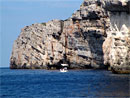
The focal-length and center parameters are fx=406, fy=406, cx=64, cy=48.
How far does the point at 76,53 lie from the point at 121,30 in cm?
4992

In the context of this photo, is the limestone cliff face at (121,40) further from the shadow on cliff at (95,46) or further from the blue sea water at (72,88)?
the shadow on cliff at (95,46)

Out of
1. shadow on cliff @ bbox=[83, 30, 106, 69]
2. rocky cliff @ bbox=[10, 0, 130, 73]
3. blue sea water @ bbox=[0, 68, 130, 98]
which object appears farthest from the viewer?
shadow on cliff @ bbox=[83, 30, 106, 69]

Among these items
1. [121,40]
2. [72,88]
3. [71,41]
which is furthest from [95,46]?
[72,88]

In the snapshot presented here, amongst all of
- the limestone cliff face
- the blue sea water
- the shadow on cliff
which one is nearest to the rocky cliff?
the shadow on cliff

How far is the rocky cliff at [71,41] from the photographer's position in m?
113

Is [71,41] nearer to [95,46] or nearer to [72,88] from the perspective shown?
[95,46]

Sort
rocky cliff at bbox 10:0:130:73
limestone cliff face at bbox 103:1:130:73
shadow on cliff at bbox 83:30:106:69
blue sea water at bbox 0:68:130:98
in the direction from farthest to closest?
1. shadow on cliff at bbox 83:30:106:69
2. rocky cliff at bbox 10:0:130:73
3. limestone cliff face at bbox 103:1:130:73
4. blue sea water at bbox 0:68:130:98

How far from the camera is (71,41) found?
123875 mm

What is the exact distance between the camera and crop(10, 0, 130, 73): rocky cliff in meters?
113

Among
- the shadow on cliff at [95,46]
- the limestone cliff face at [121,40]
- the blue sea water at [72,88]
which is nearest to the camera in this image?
the blue sea water at [72,88]

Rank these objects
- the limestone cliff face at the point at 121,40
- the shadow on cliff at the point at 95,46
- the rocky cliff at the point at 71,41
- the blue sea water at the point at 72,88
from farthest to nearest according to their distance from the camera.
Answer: the shadow on cliff at the point at 95,46 < the rocky cliff at the point at 71,41 < the limestone cliff face at the point at 121,40 < the blue sea water at the point at 72,88

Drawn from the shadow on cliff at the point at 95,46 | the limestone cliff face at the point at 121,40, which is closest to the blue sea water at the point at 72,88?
the limestone cliff face at the point at 121,40

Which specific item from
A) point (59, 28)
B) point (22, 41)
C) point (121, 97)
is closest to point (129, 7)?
point (121, 97)

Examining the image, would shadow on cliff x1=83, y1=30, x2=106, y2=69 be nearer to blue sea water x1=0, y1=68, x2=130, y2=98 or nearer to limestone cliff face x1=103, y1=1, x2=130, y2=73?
limestone cliff face x1=103, y1=1, x2=130, y2=73
